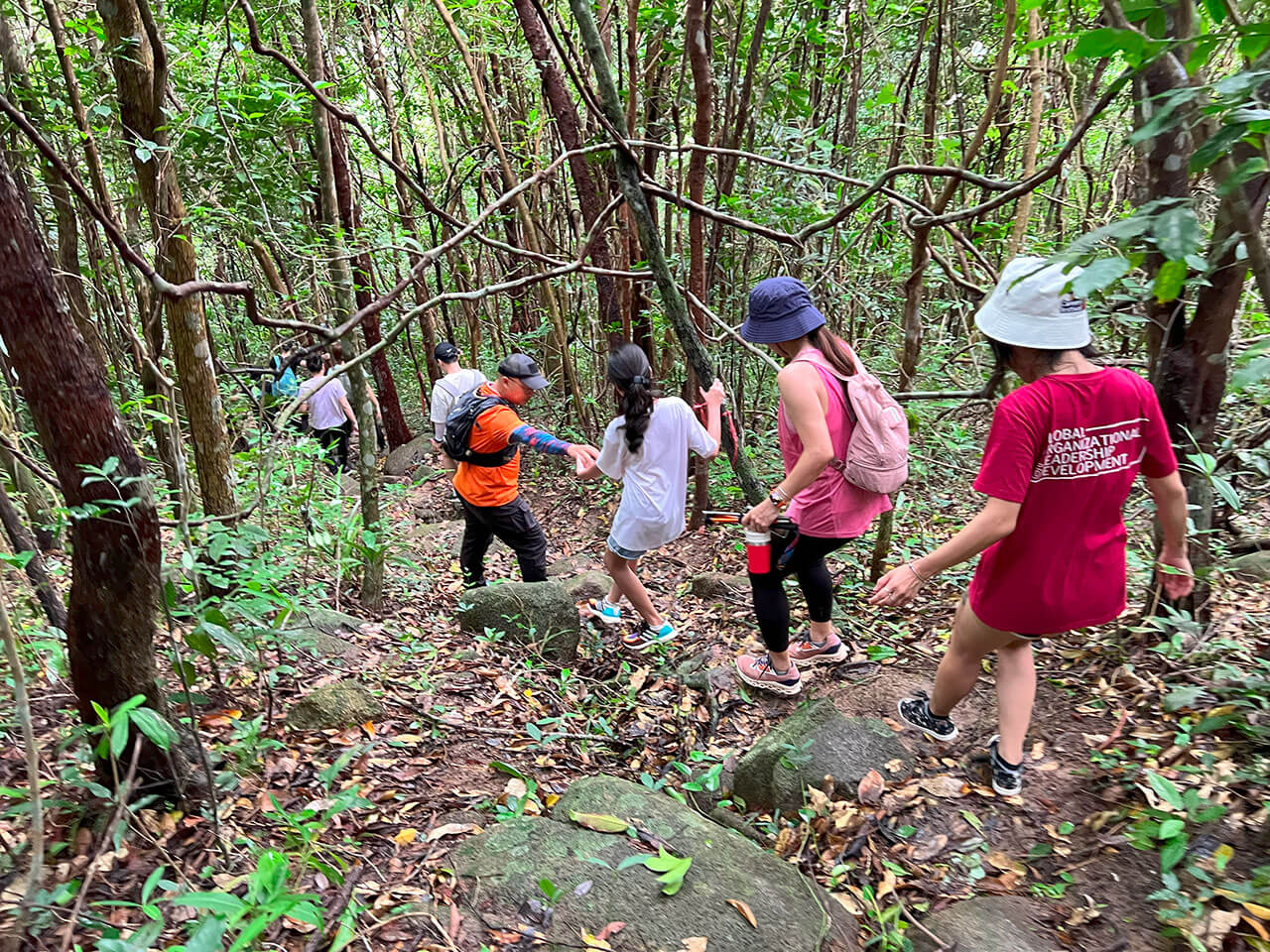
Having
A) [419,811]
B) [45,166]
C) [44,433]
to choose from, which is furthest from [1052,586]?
[45,166]

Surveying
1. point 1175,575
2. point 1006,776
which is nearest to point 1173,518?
point 1175,575

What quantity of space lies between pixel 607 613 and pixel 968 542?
3160 millimetres

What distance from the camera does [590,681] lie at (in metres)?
4.33

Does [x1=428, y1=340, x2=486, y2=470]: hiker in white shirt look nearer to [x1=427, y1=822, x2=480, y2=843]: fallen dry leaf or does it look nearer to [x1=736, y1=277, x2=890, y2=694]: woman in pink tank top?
[x1=736, y1=277, x2=890, y2=694]: woman in pink tank top

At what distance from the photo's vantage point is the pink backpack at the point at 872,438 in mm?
3180

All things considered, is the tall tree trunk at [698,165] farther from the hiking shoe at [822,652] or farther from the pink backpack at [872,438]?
the hiking shoe at [822,652]

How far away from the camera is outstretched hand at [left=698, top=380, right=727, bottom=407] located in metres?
3.55

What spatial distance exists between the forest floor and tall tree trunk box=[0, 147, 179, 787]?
47cm

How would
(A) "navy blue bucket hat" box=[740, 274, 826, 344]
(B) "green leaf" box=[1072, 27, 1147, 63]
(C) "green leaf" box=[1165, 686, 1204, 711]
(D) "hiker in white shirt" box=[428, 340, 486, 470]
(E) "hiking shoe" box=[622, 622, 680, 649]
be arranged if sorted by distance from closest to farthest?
(B) "green leaf" box=[1072, 27, 1147, 63] → (C) "green leaf" box=[1165, 686, 1204, 711] → (A) "navy blue bucket hat" box=[740, 274, 826, 344] → (E) "hiking shoe" box=[622, 622, 680, 649] → (D) "hiker in white shirt" box=[428, 340, 486, 470]

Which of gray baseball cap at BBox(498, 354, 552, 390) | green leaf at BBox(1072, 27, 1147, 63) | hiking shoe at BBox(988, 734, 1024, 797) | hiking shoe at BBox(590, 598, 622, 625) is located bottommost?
hiking shoe at BBox(590, 598, 622, 625)

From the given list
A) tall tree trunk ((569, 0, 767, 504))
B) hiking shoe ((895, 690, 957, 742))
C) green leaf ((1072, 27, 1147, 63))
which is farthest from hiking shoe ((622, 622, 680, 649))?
green leaf ((1072, 27, 1147, 63))

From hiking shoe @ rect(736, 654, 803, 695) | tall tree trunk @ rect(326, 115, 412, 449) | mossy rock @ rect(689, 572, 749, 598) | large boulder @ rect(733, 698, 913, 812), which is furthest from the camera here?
tall tree trunk @ rect(326, 115, 412, 449)

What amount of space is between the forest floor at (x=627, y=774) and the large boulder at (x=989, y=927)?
0.07 meters

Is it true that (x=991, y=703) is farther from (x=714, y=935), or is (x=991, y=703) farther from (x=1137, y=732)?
(x=714, y=935)
